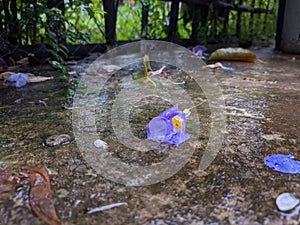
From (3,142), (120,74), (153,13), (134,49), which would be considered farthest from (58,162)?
(153,13)

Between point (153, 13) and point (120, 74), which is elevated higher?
point (153, 13)

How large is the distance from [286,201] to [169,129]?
16.7 inches

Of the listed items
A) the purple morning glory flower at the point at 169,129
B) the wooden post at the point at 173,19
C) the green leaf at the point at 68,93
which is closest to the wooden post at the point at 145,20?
the wooden post at the point at 173,19

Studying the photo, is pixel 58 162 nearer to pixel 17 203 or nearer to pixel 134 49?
pixel 17 203

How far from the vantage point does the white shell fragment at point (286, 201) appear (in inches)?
26.6

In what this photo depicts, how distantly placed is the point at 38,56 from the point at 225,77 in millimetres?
1351

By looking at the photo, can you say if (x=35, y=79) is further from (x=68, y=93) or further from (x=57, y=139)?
(x=57, y=139)

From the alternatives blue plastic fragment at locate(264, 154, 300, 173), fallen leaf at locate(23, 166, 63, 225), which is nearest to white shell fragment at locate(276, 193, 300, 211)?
blue plastic fragment at locate(264, 154, 300, 173)

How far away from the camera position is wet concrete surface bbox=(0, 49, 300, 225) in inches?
25.9

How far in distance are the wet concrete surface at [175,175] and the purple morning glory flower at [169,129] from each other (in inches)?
2.0

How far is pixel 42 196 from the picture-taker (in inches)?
28.1

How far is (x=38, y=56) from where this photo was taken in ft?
7.37

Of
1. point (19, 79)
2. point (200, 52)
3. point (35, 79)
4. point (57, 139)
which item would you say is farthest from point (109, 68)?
point (57, 139)

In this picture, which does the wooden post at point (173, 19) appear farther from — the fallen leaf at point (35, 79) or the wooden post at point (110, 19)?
the fallen leaf at point (35, 79)
